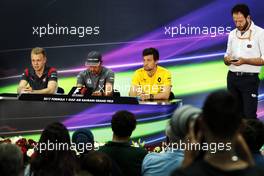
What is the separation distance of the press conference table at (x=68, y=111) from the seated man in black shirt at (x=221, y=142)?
3564mm

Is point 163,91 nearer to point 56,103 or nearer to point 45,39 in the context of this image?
point 56,103

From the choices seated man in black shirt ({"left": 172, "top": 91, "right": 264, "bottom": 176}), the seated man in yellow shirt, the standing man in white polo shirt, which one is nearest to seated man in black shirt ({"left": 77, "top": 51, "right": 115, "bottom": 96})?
the seated man in yellow shirt

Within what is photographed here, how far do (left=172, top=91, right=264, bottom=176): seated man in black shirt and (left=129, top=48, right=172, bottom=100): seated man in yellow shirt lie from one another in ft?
14.1

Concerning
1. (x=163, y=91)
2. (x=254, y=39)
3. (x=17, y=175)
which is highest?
(x=254, y=39)

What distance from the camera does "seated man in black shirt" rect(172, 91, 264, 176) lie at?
1852mm

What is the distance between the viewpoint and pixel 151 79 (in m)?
6.53

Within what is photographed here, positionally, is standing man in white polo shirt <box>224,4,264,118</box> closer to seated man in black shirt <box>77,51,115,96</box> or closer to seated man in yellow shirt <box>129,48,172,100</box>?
seated man in yellow shirt <box>129,48,172,100</box>

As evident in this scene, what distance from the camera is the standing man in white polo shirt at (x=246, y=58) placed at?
20.5 feet

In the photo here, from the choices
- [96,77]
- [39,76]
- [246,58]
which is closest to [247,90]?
[246,58]

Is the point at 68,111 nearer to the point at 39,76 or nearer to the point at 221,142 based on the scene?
the point at 39,76

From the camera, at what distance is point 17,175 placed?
2717mm

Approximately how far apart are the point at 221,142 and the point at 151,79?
4650mm

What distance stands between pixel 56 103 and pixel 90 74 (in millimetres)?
994

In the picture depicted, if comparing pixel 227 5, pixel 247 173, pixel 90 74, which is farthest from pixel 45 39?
pixel 247 173
